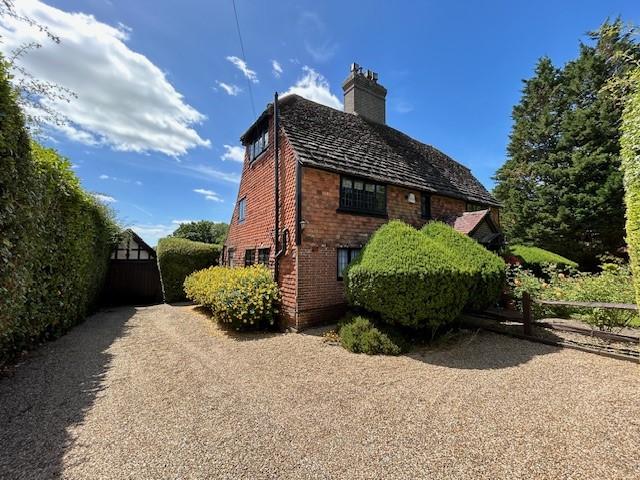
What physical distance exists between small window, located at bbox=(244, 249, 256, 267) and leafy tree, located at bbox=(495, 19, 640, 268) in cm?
2125

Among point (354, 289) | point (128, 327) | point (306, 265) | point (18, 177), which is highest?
point (18, 177)

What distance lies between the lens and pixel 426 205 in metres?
11.5

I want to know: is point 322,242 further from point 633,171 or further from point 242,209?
point 633,171

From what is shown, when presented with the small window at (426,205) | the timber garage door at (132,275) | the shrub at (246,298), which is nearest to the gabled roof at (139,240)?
the timber garage door at (132,275)

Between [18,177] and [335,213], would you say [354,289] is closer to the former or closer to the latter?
[335,213]

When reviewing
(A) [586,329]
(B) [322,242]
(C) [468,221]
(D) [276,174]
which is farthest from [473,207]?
(D) [276,174]

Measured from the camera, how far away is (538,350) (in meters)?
6.14

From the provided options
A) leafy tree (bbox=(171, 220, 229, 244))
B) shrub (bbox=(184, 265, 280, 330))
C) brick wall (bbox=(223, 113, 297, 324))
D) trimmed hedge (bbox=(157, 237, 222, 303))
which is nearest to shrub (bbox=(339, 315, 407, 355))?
brick wall (bbox=(223, 113, 297, 324))

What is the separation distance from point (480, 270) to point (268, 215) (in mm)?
6971

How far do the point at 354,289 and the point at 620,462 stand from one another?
470 centimetres

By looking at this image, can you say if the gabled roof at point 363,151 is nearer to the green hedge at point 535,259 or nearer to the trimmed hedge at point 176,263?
the green hedge at point 535,259

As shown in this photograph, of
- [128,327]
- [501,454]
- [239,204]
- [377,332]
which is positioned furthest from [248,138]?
[501,454]

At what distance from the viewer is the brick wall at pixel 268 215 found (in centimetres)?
848

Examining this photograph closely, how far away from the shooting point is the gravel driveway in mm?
2873
